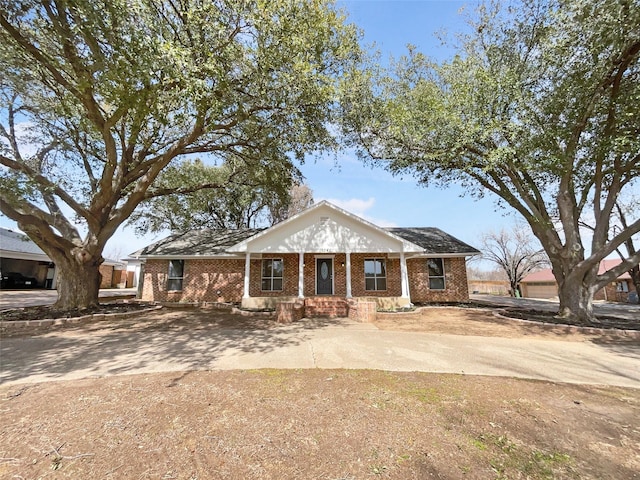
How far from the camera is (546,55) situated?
9133 mm

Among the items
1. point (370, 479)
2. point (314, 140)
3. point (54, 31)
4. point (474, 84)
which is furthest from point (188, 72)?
Result: point (474, 84)

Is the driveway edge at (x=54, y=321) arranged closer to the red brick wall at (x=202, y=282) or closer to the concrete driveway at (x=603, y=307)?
the red brick wall at (x=202, y=282)

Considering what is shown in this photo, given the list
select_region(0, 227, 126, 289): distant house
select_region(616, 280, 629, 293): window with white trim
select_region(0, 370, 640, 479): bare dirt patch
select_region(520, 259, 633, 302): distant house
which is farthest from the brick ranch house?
select_region(616, 280, 629, 293): window with white trim

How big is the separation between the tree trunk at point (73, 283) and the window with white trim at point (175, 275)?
4.67m

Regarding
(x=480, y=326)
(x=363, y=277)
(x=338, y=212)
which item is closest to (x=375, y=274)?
(x=363, y=277)

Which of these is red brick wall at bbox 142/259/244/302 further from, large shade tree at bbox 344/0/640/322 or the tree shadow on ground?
large shade tree at bbox 344/0/640/322

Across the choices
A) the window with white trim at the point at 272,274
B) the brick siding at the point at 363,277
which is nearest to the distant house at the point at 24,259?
the window with white trim at the point at 272,274

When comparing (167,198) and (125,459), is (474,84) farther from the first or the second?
(167,198)

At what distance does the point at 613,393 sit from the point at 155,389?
671 cm

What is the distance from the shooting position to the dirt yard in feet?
8.19

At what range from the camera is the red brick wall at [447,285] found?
15562 mm

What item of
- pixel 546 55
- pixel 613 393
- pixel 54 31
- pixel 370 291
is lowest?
pixel 613 393

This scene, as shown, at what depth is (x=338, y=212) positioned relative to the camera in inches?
544

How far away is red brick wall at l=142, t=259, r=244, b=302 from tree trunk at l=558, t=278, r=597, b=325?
14.1 m
